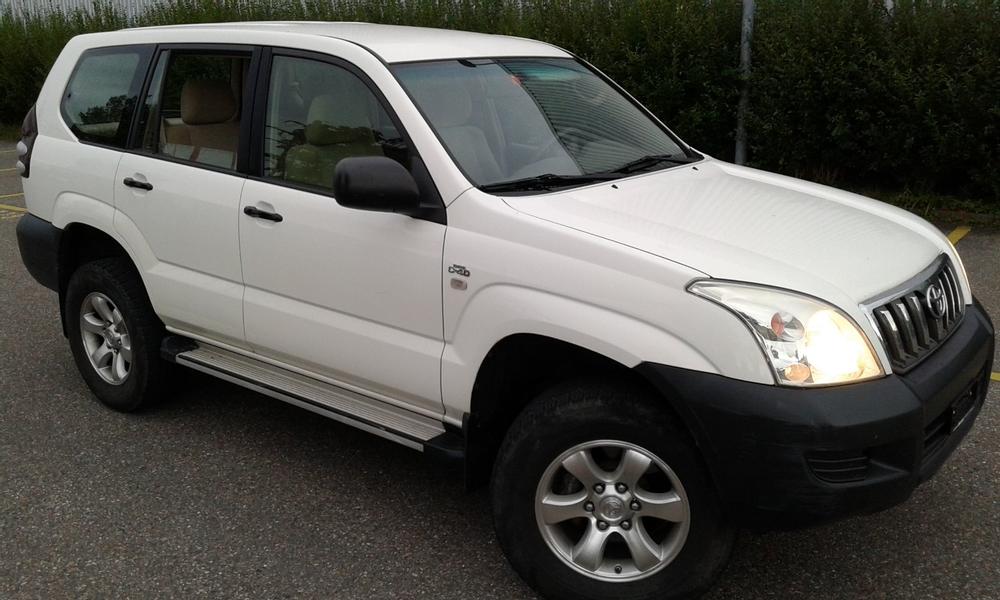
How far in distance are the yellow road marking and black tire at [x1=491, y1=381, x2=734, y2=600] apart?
6.15 metres

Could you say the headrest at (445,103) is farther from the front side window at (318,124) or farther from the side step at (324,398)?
the side step at (324,398)

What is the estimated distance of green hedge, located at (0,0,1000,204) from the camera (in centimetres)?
826

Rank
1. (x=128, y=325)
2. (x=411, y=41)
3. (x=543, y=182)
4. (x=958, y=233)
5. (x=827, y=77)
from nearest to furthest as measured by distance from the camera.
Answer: (x=543, y=182) < (x=411, y=41) < (x=128, y=325) < (x=958, y=233) < (x=827, y=77)

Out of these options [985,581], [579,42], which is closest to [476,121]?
[985,581]

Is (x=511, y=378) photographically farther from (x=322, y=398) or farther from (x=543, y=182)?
(x=322, y=398)

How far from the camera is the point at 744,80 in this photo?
9172 mm

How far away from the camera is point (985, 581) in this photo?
10.7 feet

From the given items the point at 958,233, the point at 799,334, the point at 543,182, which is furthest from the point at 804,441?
the point at 958,233

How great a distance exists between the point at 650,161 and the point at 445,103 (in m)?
0.94

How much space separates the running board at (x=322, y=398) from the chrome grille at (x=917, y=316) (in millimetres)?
1434

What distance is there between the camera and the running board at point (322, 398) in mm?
3451

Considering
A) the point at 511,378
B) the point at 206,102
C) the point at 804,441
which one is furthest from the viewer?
the point at 206,102

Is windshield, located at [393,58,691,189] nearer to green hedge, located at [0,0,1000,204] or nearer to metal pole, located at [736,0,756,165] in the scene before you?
green hedge, located at [0,0,1000,204]

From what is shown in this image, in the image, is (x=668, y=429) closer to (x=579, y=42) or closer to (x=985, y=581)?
(x=985, y=581)
